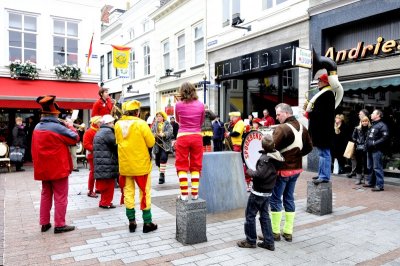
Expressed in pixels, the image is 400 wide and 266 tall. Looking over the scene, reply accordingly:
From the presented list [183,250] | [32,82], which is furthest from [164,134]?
[32,82]

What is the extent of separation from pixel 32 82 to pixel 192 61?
7.82 metres

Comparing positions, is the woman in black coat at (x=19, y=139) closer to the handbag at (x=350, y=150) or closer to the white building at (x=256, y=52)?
the white building at (x=256, y=52)

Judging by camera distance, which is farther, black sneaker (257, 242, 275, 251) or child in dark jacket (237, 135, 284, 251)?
black sneaker (257, 242, 275, 251)

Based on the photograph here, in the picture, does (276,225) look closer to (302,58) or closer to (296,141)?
(296,141)

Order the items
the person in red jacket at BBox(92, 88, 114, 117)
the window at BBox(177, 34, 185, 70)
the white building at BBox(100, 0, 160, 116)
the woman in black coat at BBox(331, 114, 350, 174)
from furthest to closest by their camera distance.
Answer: the white building at BBox(100, 0, 160, 116)
the window at BBox(177, 34, 185, 70)
the woman in black coat at BBox(331, 114, 350, 174)
the person in red jacket at BBox(92, 88, 114, 117)

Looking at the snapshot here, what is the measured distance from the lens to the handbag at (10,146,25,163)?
1172 cm

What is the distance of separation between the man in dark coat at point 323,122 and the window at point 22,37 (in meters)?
14.3

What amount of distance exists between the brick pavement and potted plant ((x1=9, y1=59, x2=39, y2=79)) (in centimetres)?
984

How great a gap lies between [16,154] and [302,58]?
9932 millimetres

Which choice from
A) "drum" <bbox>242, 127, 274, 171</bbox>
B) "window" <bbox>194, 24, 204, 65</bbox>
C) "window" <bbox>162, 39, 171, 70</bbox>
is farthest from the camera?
"window" <bbox>162, 39, 171, 70</bbox>

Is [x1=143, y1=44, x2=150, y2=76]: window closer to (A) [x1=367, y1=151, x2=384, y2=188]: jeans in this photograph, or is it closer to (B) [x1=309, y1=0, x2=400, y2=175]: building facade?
(B) [x1=309, y1=0, x2=400, y2=175]: building facade

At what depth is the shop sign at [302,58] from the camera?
951 cm

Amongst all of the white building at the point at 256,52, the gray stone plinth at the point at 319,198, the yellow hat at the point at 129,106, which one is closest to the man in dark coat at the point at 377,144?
the gray stone plinth at the point at 319,198

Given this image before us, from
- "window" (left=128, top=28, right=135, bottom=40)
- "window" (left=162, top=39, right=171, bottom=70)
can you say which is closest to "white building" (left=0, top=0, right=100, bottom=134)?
"window" (left=162, top=39, right=171, bottom=70)
